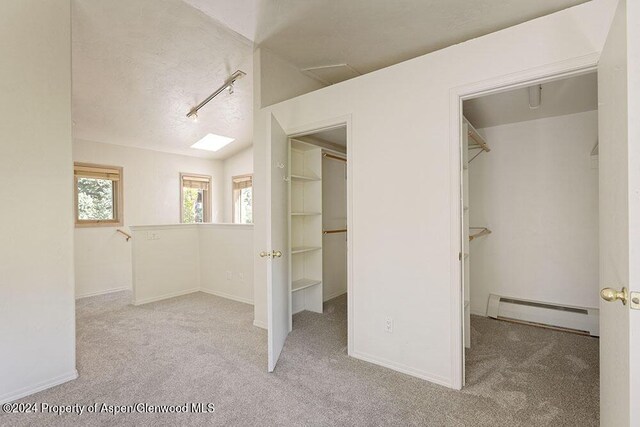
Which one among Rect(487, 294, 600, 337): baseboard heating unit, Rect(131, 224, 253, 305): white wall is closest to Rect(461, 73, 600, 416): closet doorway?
Rect(487, 294, 600, 337): baseboard heating unit

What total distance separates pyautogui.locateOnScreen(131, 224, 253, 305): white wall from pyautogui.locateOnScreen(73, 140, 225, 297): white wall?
3.72 feet

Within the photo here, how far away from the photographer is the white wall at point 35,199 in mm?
1987

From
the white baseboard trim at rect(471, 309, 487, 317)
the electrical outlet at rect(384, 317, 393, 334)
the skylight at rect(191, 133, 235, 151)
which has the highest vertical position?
the skylight at rect(191, 133, 235, 151)

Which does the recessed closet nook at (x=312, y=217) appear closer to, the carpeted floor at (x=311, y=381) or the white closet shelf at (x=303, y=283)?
the white closet shelf at (x=303, y=283)

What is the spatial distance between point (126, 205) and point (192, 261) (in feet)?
5.14

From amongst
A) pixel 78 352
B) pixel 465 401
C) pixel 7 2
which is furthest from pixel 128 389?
pixel 7 2

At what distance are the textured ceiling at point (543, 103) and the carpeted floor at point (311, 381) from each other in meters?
2.18

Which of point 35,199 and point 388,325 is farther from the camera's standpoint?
point 388,325

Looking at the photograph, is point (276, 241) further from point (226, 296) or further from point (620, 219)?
point (226, 296)

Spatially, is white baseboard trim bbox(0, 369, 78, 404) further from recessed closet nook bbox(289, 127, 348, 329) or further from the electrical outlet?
the electrical outlet

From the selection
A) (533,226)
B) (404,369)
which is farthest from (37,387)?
(533,226)

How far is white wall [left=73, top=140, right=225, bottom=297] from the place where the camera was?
15.0 ft

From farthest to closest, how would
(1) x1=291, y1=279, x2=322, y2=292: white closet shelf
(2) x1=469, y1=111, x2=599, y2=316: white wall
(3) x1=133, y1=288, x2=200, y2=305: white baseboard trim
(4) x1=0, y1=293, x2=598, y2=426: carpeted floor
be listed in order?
(3) x1=133, y1=288, x2=200, y2=305: white baseboard trim → (1) x1=291, y1=279, x2=322, y2=292: white closet shelf → (2) x1=469, y1=111, x2=599, y2=316: white wall → (4) x1=0, y1=293, x2=598, y2=426: carpeted floor

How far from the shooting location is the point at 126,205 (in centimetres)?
505
